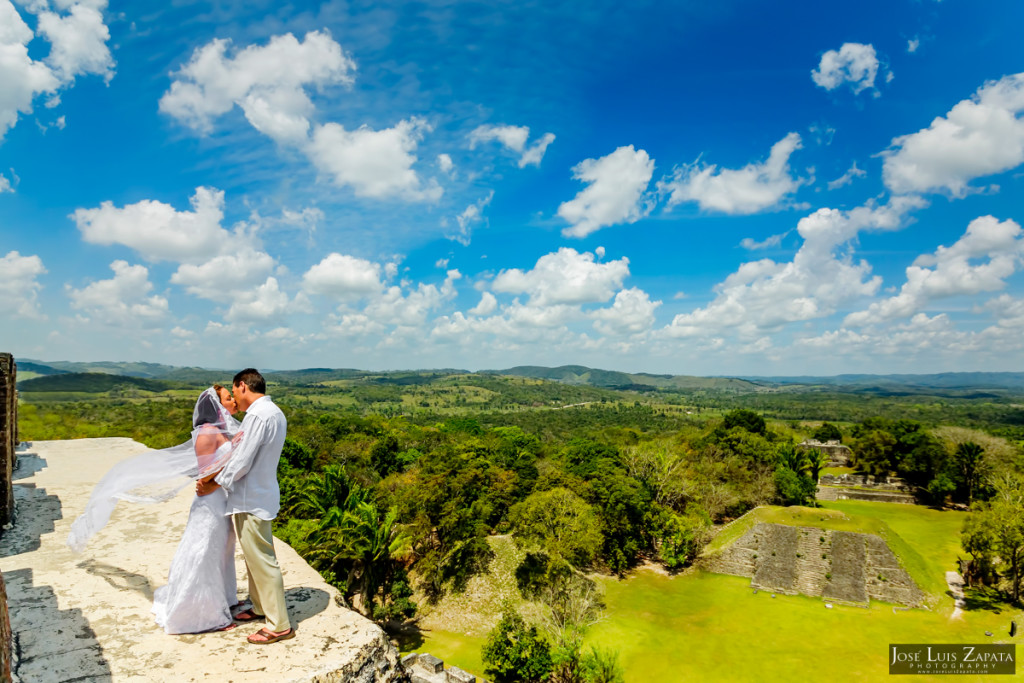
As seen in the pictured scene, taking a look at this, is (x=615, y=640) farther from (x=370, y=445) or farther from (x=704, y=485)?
(x=370, y=445)

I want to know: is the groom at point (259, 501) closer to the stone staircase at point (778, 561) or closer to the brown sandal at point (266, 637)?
the brown sandal at point (266, 637)

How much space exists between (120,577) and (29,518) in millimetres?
3075

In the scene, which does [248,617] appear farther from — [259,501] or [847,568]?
[847,568]

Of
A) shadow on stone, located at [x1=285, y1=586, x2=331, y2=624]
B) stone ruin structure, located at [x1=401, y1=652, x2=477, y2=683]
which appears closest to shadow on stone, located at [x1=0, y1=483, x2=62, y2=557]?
shadow on stone, located at [x1=285, y1=586, x2=331, y2=624]

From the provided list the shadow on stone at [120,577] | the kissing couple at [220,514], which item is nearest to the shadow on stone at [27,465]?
the shadow on stone at [120,577]

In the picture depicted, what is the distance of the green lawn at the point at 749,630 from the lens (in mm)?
15367

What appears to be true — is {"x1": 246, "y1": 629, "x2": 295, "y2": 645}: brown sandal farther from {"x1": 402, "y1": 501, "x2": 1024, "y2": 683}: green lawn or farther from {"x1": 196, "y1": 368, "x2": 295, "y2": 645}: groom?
{"x1": 402, "y1": 501, "x2": 1024, "y2": 683}: green lawn

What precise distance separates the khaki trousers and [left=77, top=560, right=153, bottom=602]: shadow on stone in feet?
4.82

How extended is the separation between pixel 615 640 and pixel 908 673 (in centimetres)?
928

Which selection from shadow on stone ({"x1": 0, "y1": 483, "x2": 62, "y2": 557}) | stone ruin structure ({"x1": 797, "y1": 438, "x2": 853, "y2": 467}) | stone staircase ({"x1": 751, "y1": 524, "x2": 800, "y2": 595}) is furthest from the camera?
stone ruin structure ({"x1": 797, "y1": 438, "x2": 853, "y2": 467})

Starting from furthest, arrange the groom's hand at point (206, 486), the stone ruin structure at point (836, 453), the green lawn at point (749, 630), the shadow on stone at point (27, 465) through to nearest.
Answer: the stone ruin structure at point (836, 453)
the green lawn at point (749, 630)
the shadow on stone at point (27, 465)
the groom's hand at point (206, 486)

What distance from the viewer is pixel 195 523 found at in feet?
12.7

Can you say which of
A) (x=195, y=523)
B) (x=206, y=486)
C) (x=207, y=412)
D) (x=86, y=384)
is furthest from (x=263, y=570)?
(x=86, y=384)

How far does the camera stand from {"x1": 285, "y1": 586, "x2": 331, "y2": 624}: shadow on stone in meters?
4.13
